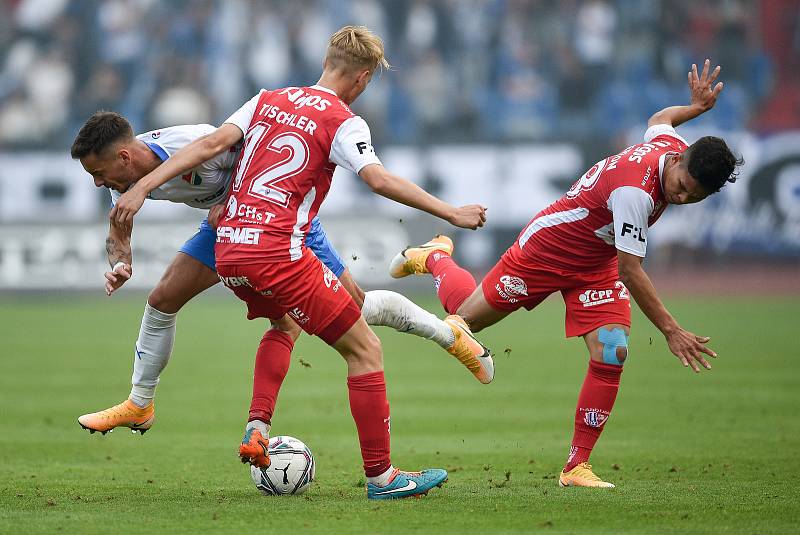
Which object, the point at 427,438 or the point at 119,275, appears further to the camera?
the point at 427,438

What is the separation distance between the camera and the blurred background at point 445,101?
21094 mm

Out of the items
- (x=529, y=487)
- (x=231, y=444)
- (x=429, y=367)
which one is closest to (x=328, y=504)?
(x=529, y=487)

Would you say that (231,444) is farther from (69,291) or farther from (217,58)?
(217,58)

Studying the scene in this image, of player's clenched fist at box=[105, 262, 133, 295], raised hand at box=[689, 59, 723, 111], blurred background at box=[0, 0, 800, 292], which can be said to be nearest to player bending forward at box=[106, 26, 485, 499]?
player's clenched fist at box=[105, 262, 133, 295]

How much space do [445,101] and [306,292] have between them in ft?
61.5

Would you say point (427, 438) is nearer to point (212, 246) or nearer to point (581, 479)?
point (581, 479)

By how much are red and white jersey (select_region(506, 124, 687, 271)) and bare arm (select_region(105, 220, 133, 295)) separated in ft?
8.43

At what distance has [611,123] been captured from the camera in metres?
23.7

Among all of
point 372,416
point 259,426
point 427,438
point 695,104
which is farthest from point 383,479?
point 695,104

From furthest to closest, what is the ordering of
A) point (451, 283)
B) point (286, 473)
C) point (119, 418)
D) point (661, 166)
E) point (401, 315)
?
point (451, 283) → point (119, 418) → point (401, 315) → point (661, 166) → point (286, 473)

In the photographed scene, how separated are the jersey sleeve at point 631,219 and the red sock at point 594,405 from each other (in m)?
0.87

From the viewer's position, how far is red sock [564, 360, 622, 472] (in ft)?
22.7

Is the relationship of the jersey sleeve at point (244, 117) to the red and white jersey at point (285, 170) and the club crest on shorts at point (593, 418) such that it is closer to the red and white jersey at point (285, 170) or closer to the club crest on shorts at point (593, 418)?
the red and white jersey at point (285, 170)

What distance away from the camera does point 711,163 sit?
6254mm
